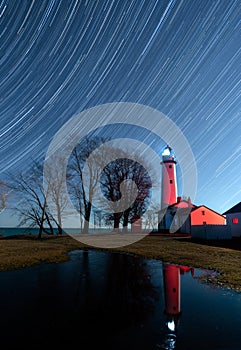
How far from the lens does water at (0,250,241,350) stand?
374 cm

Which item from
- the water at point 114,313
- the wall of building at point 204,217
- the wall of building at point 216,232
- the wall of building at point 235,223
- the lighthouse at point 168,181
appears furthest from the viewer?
the lighthouse at point 168,181

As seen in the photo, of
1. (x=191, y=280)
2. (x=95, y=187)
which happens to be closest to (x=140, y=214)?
(x=95, y=187)

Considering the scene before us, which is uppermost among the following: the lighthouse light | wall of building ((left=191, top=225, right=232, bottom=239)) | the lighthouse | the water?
the lighthouse light

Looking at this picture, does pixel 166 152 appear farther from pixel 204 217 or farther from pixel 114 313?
pixel 114 313

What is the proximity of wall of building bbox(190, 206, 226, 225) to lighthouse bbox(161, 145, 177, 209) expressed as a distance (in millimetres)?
8958

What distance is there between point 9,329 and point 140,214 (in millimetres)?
32278

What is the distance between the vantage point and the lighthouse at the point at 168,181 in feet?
155

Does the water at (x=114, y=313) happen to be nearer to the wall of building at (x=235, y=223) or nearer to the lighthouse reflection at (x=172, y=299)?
the lighthouse reflection at (x=172, y=299)

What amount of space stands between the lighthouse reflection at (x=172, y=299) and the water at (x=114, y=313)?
20 millimetres

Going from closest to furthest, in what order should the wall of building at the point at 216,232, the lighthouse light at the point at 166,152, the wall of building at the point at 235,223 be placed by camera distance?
the wall of building at the point at 216,232 → the wall of building at the point at 235,223 → the lighthouse light at the point at 166,152

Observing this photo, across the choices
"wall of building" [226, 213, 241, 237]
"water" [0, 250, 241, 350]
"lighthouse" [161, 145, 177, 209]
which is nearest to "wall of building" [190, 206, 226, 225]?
"wall of building" [226, 213, 241, 237]

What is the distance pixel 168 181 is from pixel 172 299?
43.0 metres

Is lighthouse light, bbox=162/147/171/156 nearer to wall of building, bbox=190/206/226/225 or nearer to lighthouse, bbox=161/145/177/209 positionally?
lighthouse, bbox=161/145/177/209

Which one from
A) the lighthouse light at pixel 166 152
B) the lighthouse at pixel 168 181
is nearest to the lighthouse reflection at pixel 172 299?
the lighthouse at pixel 168 181
